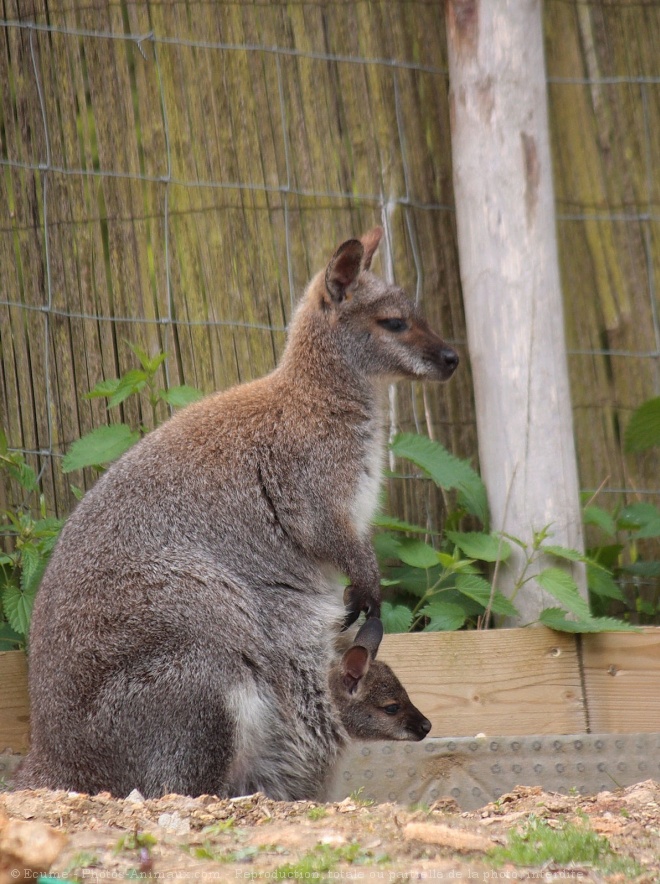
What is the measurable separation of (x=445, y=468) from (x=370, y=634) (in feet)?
3.28

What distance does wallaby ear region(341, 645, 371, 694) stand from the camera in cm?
473

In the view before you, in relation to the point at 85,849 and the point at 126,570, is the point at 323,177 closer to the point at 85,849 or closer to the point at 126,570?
the point at 126,570

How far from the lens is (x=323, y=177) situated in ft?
18.6

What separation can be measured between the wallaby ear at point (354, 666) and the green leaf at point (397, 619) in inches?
16.8

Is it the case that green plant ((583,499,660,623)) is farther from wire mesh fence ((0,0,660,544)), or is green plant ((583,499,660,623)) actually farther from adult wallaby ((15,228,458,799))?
adult wallaby ((15,228,458,799))

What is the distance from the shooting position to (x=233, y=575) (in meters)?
4.33

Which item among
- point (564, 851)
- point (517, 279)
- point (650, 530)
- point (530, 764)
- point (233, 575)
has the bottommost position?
point (530, 764)

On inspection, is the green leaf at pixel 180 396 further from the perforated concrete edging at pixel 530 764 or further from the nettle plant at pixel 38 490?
the perforated concrete edging at pixel 530 764

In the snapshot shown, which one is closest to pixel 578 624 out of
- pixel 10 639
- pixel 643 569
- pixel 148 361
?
pixel 643 569

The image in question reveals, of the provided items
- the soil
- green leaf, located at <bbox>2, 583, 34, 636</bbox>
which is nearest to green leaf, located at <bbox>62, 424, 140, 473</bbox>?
green leaf, located at <bbox>2, 583, 34, 636</bbox>

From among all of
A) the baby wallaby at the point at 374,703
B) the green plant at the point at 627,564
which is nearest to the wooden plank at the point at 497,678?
the baby wallaby at the point at 374,703

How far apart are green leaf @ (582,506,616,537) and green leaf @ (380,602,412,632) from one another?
100 cm

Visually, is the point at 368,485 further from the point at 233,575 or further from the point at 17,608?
the point at 17,608

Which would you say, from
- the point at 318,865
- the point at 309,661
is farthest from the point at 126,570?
the point at 318,865
